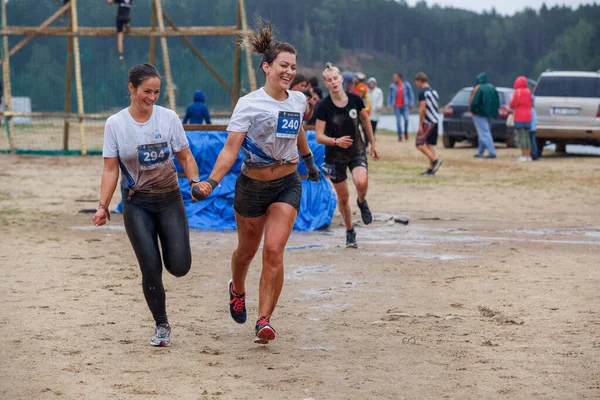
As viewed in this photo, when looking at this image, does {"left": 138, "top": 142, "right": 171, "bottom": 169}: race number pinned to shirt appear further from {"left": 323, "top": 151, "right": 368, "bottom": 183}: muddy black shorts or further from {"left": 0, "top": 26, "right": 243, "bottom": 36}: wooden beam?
{"left": 0, "top": 26, "right": 243, "bottom": 36}: wooden beam

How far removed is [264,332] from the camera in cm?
636

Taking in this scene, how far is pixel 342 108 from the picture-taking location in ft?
34.3

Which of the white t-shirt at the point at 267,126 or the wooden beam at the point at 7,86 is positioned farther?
the wooden beam at the point at 7,86

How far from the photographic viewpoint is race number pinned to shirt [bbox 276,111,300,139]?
21.6 ft

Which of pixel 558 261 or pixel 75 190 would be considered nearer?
pixel 558 261

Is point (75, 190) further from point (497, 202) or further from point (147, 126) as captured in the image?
point (147, 126)

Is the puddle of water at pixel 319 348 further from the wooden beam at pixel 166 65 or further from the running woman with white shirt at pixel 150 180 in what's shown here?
the wooden beam at pixel 166 65

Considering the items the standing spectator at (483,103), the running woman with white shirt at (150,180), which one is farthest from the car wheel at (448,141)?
the running woman with white shirt at (150,180)

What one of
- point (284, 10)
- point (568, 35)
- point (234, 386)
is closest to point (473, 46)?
point (568, 35)

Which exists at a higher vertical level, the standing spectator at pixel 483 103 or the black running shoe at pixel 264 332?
the standing spectator at pixel 483 103

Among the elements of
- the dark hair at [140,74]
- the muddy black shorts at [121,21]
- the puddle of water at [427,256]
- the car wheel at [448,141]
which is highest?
the muddy black shorts at [121,21]

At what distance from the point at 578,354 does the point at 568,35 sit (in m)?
75.5

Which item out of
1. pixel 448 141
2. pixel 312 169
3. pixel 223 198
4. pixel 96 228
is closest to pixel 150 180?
pixel 312 169

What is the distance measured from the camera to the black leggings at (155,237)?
21.2ft
